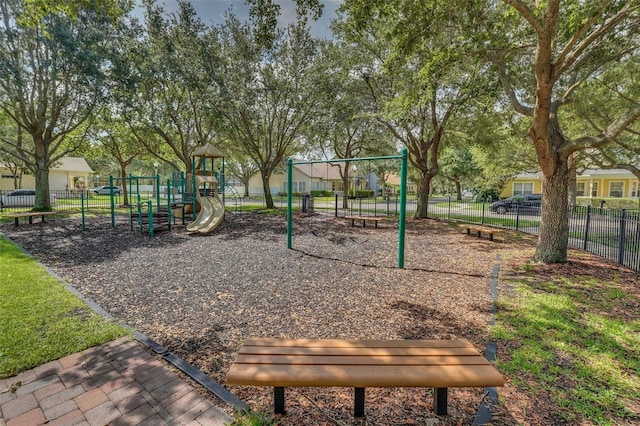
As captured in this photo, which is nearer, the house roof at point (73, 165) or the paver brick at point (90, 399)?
the paver brick at point (90, 399)

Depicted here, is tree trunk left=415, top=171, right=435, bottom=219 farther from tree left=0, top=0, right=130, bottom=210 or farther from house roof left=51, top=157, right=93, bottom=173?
house roof left=51, top=157, right=93, bottom=173

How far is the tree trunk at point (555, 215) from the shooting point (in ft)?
23.6

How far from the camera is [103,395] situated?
271 centimetres

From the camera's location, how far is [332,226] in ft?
47.0

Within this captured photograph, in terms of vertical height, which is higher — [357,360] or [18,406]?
[357,360]

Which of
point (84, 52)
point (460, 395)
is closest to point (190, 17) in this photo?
point (84, 52)

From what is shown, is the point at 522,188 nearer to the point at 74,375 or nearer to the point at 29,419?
the point at 74,375

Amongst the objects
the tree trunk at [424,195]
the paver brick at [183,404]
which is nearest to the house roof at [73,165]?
the tree trunk at [424,195]

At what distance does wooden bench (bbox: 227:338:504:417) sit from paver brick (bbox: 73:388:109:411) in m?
1.34

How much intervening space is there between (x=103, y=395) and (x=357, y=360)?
90.5 inches

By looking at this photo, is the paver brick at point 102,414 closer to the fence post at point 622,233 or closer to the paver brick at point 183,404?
the paver brick at point 183,404

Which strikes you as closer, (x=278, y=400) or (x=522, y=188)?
(x=278, y=400)

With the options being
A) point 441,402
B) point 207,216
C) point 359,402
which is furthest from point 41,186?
point 441,402

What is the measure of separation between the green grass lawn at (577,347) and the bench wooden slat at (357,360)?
1.00 m
